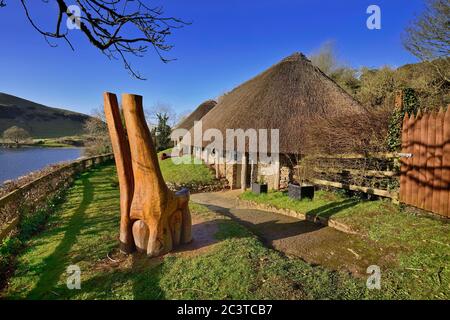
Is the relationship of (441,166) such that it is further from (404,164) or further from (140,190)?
(140,190)

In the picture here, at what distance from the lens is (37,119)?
3145 inches

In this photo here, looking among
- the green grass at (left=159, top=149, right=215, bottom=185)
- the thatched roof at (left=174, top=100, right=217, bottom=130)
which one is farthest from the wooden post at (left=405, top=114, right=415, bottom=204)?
the thatched roof at (left=174, top=100, right=217, bottom=130)

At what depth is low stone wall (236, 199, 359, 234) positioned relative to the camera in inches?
232

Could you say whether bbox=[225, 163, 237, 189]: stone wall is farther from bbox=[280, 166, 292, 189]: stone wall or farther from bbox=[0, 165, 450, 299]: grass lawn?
bbox=[0, 165, 450, 299]: grass lawn

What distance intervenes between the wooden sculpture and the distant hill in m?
78.0

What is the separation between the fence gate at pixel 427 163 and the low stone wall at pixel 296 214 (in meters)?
1.57

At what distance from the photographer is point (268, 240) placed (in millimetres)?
5418

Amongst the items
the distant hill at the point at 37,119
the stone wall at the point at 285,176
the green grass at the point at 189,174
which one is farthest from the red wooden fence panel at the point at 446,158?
the distant hill at the point at 37,119

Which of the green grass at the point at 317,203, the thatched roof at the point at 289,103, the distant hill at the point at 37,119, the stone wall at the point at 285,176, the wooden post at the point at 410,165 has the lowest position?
the green grass at the point at 317,203

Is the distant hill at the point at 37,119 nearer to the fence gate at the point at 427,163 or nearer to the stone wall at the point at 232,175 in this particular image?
the stone wall at the point at 232,175

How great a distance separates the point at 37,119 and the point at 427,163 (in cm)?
9873

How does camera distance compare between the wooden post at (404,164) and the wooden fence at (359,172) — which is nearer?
the wooden post at (404,164)

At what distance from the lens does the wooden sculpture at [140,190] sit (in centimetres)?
407
